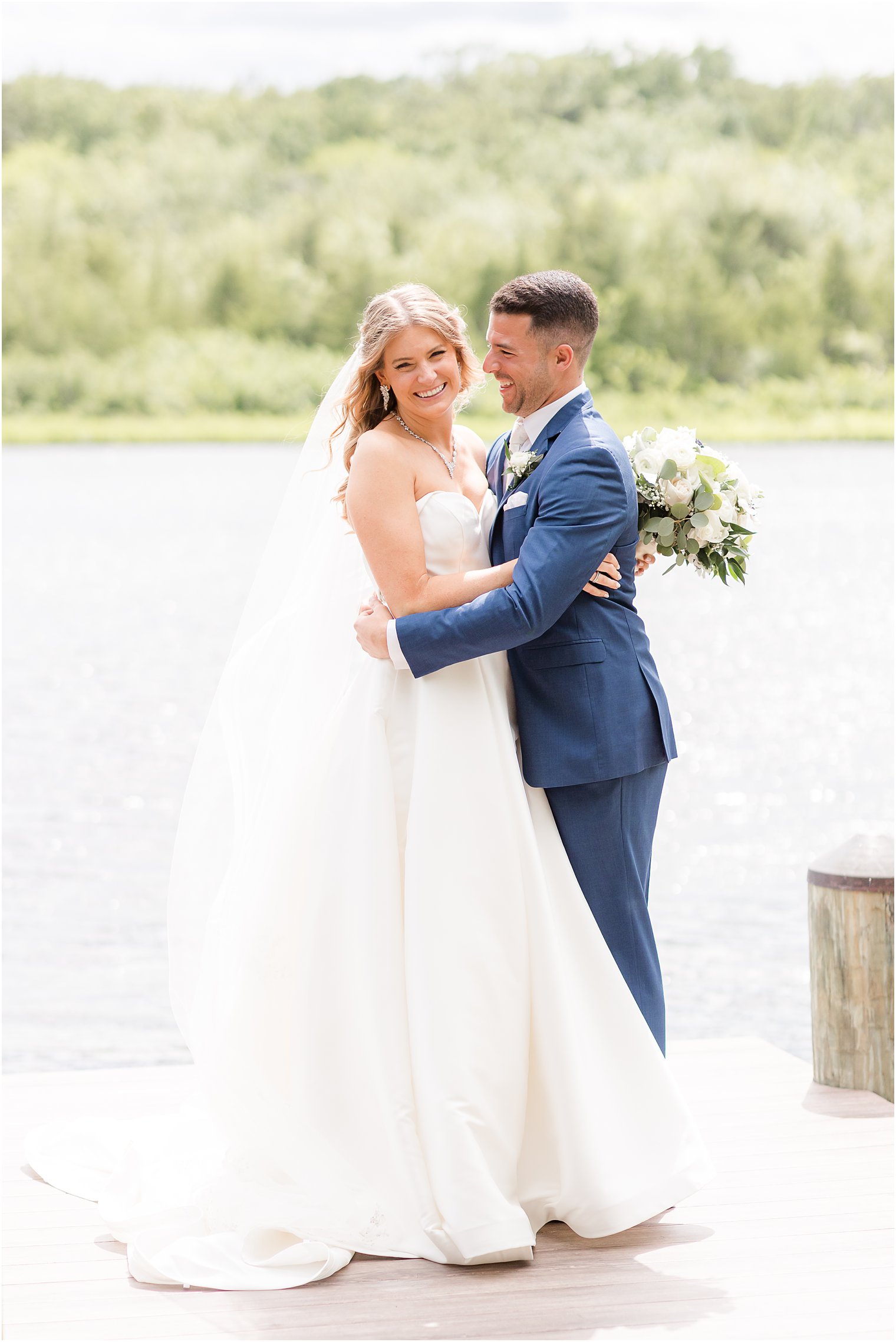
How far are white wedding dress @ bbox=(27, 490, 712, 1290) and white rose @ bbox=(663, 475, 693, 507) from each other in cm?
43

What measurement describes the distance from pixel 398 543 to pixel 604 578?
16.9 inches

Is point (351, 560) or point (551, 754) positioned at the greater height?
point (351, 560)

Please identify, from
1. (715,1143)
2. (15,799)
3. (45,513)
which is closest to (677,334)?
(45,513)

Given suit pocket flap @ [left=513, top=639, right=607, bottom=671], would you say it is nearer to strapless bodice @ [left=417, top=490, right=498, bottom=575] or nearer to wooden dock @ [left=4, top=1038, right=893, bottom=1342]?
strapless bodice @ [left=417, top=490, right=498, bottom=575]

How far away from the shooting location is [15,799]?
437 inches

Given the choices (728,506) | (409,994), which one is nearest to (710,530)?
(728,506)

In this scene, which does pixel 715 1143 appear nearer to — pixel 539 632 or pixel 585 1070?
pixel 585 1070

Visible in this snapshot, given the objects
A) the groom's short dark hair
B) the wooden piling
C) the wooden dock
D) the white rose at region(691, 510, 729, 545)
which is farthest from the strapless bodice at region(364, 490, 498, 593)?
the wooden piling

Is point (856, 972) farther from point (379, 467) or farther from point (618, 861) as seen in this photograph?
point (379, 467)

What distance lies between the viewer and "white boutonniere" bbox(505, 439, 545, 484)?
303 centimetres

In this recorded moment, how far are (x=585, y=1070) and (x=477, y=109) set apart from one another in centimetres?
2938

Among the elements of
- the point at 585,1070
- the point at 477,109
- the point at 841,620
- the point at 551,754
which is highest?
the point at 477,109

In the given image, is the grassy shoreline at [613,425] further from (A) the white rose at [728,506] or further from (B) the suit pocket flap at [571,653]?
(B) the suit pocket flap at [571,653]

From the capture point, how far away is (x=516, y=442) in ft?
10.3
